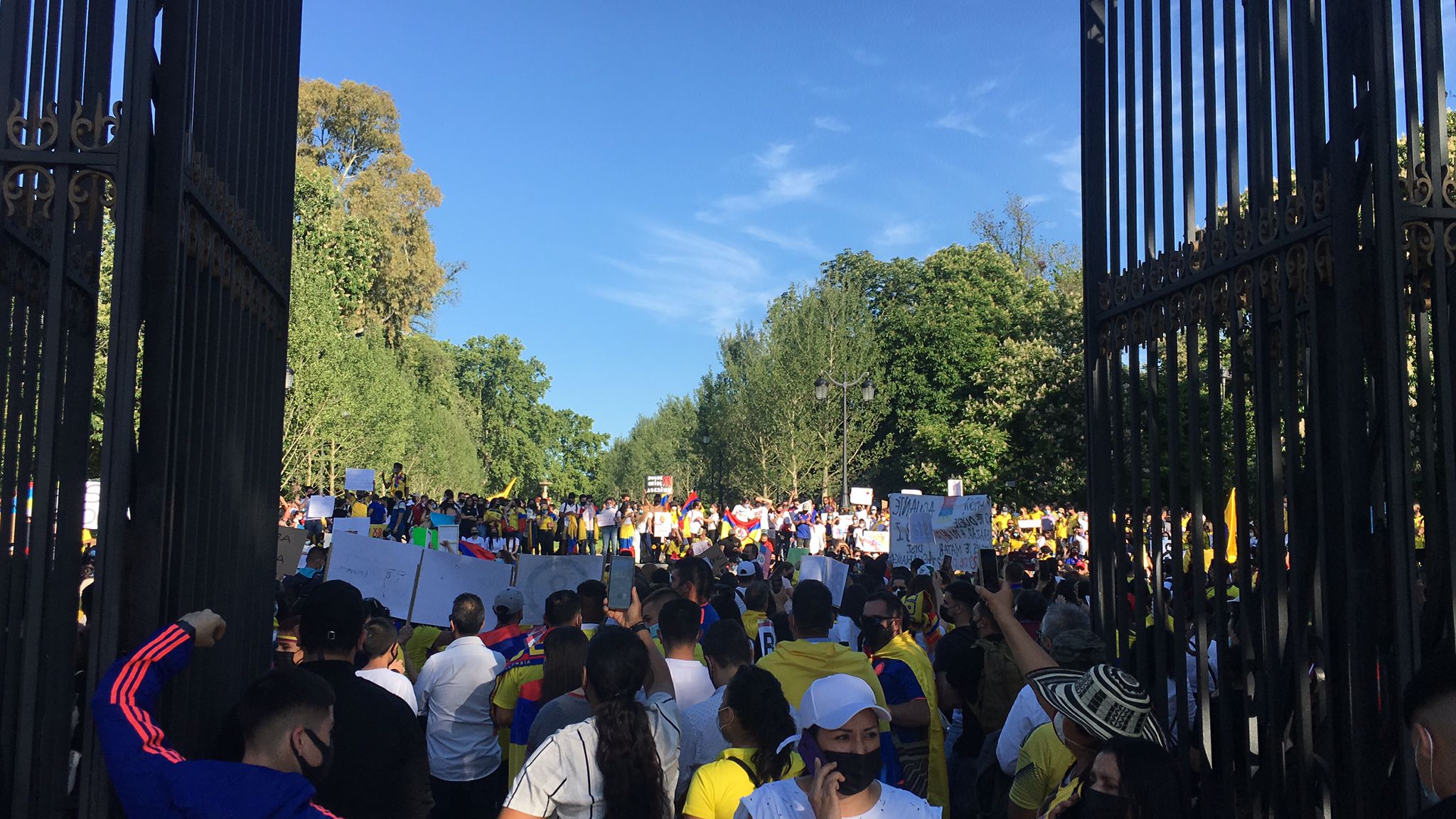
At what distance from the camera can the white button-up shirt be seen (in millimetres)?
6602

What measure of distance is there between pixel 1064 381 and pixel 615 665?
32.3 meters

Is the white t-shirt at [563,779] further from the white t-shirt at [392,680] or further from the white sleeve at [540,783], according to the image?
the white t-shirt at [392,680]

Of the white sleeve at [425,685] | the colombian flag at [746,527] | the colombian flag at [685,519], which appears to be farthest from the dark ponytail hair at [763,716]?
the colombian flag at [685,519]

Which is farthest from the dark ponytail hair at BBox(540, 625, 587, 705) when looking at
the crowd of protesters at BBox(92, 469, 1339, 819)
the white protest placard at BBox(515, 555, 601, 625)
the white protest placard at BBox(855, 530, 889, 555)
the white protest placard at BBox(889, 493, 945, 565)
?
the white protest placard at BBox(855, 530, 889, 555)

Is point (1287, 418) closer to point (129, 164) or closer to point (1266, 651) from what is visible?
point (1266, 651)

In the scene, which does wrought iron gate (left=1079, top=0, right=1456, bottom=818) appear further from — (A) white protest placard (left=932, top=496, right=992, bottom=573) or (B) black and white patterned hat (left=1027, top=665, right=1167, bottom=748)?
(A) white protest placard (left=932, top=496, right=992, bottom=573)

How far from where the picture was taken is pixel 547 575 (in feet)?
35.6

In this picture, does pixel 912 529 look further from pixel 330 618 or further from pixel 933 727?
pixel 330 618

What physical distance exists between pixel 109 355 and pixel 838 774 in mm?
2672

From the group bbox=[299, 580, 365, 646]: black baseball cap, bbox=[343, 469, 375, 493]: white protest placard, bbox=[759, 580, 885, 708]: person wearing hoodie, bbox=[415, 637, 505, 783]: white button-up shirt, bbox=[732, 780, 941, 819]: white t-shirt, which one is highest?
bbox=[343, 469, 375, 493]: white protest placard

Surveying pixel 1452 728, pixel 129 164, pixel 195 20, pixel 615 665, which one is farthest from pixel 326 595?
pixel 1452 728

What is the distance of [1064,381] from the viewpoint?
1377 inches

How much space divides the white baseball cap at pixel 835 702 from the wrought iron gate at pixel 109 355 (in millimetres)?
2257

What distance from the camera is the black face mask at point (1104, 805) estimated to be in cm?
332
